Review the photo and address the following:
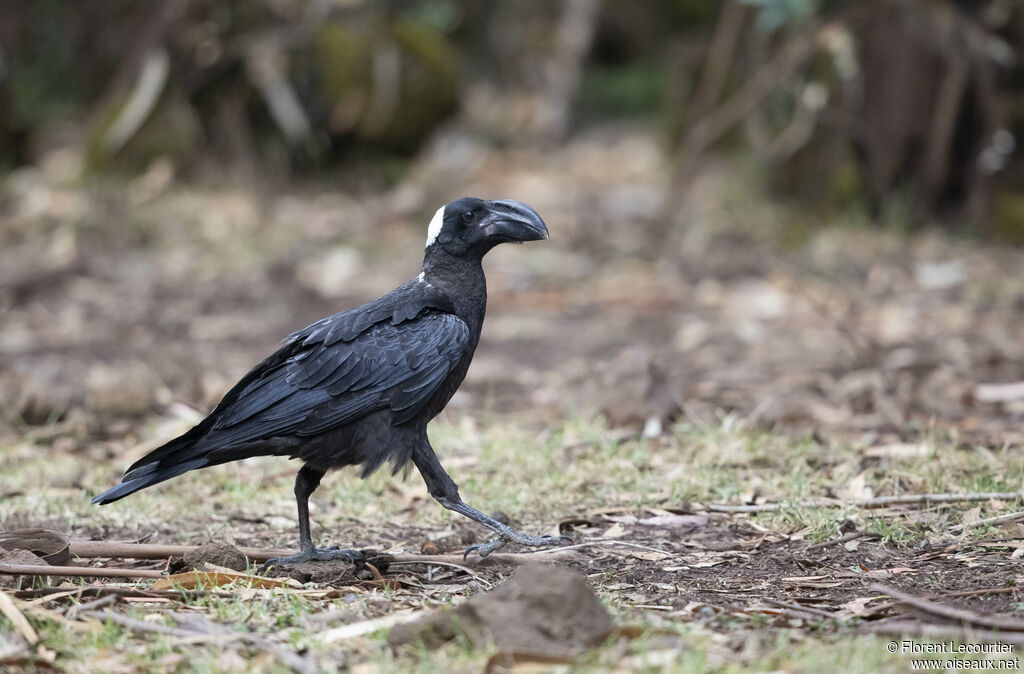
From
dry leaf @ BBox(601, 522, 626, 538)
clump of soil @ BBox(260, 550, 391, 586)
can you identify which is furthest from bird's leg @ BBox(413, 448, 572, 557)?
clump of soil @ BBox(260, 550, 391, 586)

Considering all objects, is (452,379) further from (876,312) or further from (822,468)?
(876,312)

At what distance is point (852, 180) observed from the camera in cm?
966

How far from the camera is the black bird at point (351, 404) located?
3834 mm

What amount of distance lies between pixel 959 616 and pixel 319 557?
2.01m

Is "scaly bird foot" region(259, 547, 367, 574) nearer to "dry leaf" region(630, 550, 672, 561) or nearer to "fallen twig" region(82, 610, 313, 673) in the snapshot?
"fallen twig" region(82, 610, 313, 673)

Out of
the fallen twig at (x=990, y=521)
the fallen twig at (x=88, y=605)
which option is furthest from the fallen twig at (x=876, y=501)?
the fallen twig at (x=88, y=605)

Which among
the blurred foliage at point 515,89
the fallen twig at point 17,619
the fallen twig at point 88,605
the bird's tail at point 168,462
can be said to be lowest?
the fallen twig at point 88,605

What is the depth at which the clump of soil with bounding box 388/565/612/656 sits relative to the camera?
2.87 metres

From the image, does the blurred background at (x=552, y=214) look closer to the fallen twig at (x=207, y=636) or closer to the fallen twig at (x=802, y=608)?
the fallen twig at (x=802, y=608)

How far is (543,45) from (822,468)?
1209 centimetres

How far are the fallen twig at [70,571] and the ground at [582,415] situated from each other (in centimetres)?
11

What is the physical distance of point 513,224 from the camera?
4273 millimetres

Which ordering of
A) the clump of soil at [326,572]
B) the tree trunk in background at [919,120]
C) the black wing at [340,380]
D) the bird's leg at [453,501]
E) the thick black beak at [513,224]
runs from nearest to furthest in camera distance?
the clump of soil at [326,572]
the black wing at [340,380]
the bird's leg at [453,501]
the thick black beak at [513,224]
the tree trunk in background at [919,120]

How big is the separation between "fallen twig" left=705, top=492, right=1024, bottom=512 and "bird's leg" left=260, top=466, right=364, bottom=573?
1.43 metres
